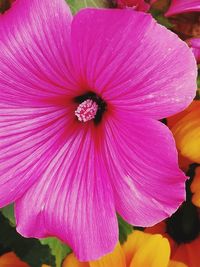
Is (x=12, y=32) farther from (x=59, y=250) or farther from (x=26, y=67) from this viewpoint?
(x=59, y=250)

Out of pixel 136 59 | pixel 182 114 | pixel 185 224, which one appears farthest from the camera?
pixel 185 224

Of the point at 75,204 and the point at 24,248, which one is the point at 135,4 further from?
the point at 24,248

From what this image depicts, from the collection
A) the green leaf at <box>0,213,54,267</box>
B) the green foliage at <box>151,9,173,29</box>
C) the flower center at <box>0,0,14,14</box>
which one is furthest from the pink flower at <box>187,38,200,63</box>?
the green leaf at <box>0,213,54,267</box>

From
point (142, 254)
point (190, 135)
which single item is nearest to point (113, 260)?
point (142, 254)

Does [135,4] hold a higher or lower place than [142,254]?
higher

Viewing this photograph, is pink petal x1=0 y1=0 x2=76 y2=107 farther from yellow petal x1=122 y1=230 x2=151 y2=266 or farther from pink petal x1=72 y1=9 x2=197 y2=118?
yellow petal x1=122 y1=230 x2=151 y2=266

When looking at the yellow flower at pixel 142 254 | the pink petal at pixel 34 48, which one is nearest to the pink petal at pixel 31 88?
the pink petal at pixel 34 48

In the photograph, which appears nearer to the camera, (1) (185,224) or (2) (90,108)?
(2) (90,108)
